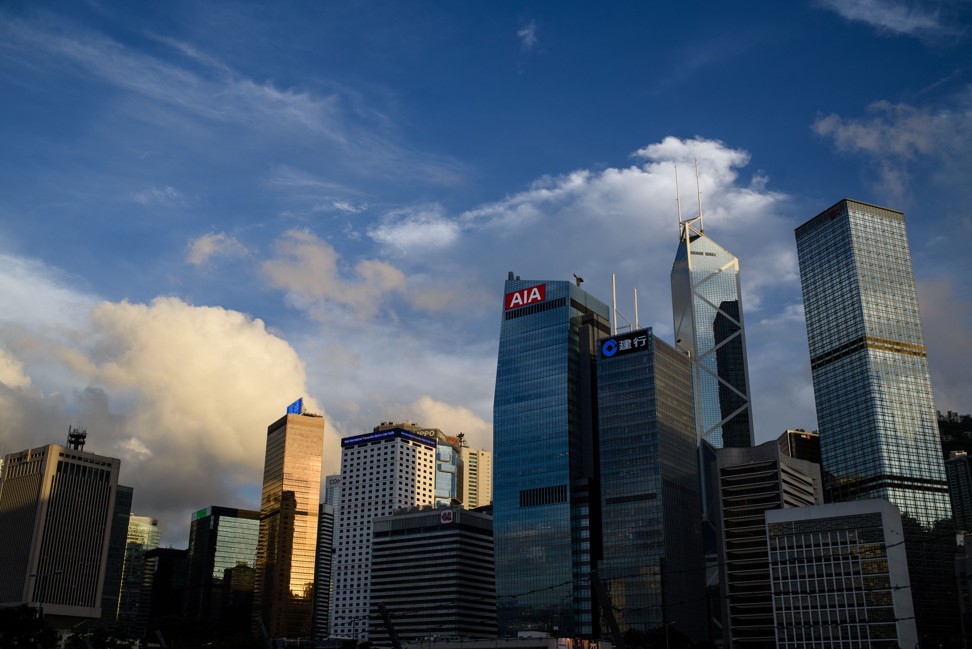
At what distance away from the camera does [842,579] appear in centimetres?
18550

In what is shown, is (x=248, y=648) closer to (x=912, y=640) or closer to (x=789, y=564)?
(x=789, y=564)

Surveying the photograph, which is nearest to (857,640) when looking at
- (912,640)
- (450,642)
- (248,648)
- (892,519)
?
(912,640)

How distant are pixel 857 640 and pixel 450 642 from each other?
76.8m

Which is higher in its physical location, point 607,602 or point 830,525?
point 830,525

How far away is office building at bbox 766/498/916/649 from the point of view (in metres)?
180

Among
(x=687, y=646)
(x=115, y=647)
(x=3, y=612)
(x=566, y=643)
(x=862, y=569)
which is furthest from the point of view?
(x=862, y=569)

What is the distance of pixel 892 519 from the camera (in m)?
192

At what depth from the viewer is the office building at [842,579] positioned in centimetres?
17975

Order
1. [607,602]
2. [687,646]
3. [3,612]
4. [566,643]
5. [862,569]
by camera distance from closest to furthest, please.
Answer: [607,602]
[3,612]
[566,643]
[687,646]
[862,569]

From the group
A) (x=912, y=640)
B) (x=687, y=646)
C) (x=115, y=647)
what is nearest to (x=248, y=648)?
(x=115, y=647)

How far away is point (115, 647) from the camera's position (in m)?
149

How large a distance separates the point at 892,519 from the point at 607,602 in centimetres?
13634

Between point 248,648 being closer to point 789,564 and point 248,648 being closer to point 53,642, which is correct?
point 53,642

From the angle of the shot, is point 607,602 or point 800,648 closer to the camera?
point 607,602
